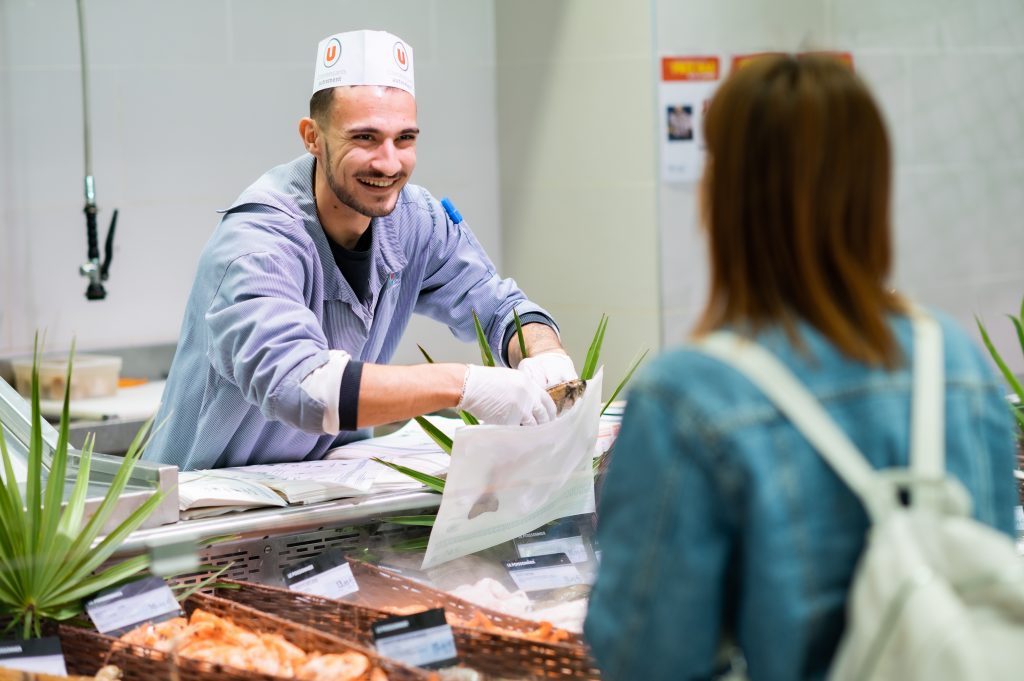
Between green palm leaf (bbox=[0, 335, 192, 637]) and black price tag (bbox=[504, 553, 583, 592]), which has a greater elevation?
green palm leaf (bbox=[0, 335, 192, 637])

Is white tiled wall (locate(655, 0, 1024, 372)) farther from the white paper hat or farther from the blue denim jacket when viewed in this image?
the blue denim jacket

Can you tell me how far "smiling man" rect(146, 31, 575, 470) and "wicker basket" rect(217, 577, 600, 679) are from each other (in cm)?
A: 34

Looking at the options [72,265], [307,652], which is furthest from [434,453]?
[72,265]

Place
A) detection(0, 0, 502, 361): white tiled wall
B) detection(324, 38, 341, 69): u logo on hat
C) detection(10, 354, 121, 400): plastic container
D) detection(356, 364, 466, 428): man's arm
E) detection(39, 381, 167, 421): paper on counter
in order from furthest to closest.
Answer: detection(0, 0, 502, 361): white tiled wall
detection(10, 354, 121, 400): plastic container
detection(39, 381, 167, 421): paper on counter
detection(324, 38, 341, 69): u logo on hat
detection(356, 364, 466, 428): man's arm

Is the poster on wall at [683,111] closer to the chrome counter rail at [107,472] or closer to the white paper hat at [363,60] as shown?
the white paper hat at [363,60]

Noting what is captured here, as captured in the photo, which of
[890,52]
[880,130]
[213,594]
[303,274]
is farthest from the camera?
[890,52]

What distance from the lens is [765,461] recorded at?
871 mm

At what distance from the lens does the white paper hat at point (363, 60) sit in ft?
7.18

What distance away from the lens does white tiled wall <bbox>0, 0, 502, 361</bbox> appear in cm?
344

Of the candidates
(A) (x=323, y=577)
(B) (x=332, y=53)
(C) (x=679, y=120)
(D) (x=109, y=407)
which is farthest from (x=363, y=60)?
(C) (x=679, y=120)

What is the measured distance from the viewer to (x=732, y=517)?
2.90ft

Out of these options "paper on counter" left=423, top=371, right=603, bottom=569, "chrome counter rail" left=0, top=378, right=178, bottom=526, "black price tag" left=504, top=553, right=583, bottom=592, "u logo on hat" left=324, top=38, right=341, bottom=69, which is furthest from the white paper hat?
"black price tag" left=504, top=553, right=583, bottom=592

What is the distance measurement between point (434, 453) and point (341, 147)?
2.01 ft

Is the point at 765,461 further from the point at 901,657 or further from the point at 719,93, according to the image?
the point at 719,93
